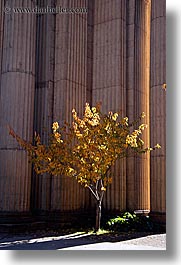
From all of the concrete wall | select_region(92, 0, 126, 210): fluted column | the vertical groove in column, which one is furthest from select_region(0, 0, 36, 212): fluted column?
the vertical groove in column

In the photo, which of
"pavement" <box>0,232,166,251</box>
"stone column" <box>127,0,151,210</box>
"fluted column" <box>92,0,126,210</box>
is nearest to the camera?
"pavement" <box>0,232,166,251</box>

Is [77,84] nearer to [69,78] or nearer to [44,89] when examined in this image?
[69,78]

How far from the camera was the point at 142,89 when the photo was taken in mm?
19375

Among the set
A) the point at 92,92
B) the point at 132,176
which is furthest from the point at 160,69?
the point at 132,176

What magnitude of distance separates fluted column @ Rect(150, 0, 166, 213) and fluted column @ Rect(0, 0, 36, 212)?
4.66m

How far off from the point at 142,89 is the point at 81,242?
8.48m

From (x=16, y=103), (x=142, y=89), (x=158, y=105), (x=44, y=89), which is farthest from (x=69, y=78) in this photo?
(x=158, y=105)

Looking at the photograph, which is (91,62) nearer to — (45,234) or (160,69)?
(160,69)

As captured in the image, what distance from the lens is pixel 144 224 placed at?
16.3 metres

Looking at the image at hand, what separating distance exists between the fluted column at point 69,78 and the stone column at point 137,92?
194 cm

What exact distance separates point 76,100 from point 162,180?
15.7ft

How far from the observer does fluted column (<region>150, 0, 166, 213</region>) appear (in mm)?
16203

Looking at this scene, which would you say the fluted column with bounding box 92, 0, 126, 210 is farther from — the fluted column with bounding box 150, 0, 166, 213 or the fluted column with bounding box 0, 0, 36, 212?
the fluted column with bounding box 0, 0, 36, 212

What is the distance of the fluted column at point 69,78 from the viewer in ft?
56.3
